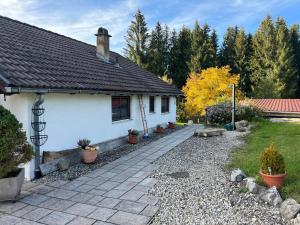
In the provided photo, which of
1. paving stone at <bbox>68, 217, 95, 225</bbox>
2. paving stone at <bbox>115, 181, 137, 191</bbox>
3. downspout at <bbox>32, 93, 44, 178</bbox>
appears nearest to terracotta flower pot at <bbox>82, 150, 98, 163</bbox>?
downspout at <bbox>32, 93, 44, 178</bbox>

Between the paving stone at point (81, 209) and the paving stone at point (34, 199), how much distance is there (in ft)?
2.65

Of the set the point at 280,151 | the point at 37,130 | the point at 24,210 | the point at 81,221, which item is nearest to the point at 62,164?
the point at 37,130

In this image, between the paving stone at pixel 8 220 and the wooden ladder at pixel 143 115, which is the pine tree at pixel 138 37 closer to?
the wooden ladder at pixel 143 115

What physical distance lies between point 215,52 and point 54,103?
1274 inches

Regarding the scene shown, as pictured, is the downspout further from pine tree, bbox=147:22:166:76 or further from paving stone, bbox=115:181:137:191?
pine tree, bbox=147:22:166:76

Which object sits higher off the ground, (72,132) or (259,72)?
(259,72)

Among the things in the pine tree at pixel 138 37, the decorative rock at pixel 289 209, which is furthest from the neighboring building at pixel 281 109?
the pine tree at pixel 138 37

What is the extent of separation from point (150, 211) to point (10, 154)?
9.80 ft

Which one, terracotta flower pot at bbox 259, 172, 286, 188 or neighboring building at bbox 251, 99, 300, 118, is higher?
neighboring building at bbox 251, 99, 300, 118

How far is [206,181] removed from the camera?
6844 millimetres

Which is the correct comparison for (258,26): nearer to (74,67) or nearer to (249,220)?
(74,67)

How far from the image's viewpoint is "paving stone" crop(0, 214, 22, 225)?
15.5 feet

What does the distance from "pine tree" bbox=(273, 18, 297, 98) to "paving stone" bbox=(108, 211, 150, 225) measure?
107ft

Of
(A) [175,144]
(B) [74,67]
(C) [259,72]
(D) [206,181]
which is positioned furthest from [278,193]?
(C) [259,72]
